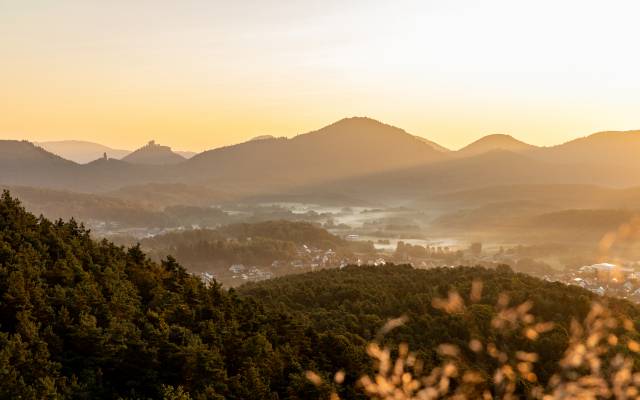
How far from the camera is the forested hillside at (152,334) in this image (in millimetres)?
16719

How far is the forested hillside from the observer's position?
54.9 ft

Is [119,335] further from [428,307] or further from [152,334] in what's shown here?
[428,307]

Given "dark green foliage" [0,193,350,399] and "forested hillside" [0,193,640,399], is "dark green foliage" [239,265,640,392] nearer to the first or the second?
"forested hillside" [0,193,640,399]

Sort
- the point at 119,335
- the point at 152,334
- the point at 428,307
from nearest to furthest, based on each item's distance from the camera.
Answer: the point at 119,335 → the point at 152,334 → the point at 428,307

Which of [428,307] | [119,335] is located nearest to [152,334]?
[119,335]

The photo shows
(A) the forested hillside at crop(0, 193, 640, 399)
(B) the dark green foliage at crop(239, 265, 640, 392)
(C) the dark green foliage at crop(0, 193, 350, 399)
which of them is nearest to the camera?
(C) the dark green foliage at crop(0, 193, 350, 399)

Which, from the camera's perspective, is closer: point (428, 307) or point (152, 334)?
point (152, 334)

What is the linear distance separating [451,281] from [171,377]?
1559 inches

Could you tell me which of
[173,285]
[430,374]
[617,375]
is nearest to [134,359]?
[173,285]

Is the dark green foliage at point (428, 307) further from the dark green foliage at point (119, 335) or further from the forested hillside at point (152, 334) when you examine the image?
the dark green foliage at point (119, 335)

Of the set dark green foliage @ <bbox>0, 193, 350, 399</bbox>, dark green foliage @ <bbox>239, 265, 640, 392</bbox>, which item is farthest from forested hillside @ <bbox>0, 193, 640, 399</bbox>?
dark green foliage @ <bbox>239, 265, 640, 392</bbox>

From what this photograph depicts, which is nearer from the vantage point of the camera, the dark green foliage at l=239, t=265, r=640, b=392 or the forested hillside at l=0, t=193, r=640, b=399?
the forested hillside at l=0, t=193, r=640, b=399

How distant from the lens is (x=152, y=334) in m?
19.0

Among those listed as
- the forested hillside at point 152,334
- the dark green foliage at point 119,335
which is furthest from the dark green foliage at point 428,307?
the dark green foliage at point 119,335
